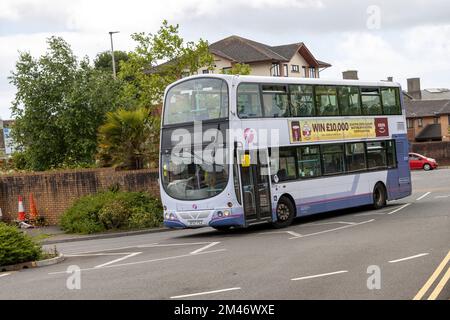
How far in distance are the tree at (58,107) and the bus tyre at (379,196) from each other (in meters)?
12.9

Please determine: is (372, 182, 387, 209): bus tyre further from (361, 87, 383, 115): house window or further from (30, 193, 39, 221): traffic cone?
(30, 193, 39, 221): traffic cone

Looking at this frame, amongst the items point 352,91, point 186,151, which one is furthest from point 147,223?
point 352,91

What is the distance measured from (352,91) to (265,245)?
8.91 metres

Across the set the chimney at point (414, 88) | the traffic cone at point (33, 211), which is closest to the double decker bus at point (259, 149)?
the traffic cone at point (33, 211)

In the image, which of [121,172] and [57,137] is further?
[57,137]

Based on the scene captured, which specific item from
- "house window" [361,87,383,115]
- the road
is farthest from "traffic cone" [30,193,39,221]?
"house window" [361,87,383,115]

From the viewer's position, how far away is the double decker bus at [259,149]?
19516 millimetres

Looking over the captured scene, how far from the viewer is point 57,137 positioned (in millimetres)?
32562

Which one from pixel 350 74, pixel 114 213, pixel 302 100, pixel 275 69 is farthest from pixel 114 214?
pixel 350 74

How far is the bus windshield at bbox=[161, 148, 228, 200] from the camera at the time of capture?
1952 cm

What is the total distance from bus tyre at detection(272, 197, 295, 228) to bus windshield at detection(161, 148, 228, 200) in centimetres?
242
